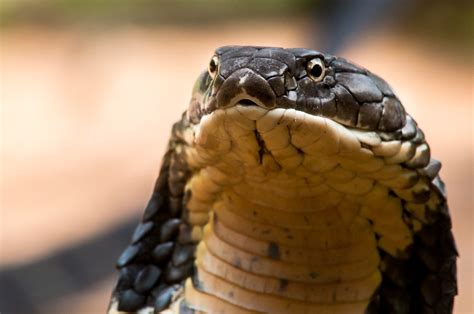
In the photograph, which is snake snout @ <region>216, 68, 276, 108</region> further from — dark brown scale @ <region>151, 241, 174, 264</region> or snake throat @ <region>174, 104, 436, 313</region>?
dark brown scale @ <region>151, 241, 174, 264</region>

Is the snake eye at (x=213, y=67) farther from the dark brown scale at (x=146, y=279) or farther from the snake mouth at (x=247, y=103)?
the dark brown scale at (x=146, y=279)

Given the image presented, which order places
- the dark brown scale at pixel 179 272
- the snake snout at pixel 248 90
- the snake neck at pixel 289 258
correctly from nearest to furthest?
the snake snout at pixel 248 90 < the snake neck at pixel 289 258 < the dark brown scale at pixel 179 272

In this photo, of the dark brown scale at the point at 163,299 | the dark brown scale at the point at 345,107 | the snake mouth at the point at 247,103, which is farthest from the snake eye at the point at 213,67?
the dark brown scale at the point at 163,299

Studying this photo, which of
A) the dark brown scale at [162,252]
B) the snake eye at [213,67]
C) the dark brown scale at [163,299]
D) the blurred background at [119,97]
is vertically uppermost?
the snake eye at [213,67]

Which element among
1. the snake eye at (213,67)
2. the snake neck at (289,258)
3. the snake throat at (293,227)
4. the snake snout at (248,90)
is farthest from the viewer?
the snake neck at (289,258)

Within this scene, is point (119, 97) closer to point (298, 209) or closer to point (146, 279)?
point (146, 279)

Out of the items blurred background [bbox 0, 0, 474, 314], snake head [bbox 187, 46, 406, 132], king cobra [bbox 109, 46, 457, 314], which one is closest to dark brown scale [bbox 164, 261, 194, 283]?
king cobra [bbox 109, 46, 457, 314]

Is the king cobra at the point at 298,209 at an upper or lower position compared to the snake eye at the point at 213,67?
lower

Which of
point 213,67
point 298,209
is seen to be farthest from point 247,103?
point 298,209
